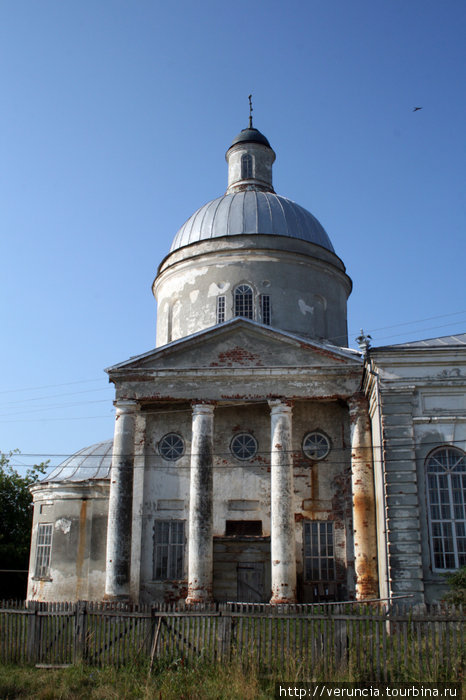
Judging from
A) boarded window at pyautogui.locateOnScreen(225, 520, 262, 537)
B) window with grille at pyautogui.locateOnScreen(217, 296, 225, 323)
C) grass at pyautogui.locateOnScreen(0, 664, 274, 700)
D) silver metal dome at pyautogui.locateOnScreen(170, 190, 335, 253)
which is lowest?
grass at pyautogui.locateOnScreen(0, 664, 274, 700)

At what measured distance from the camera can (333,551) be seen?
19297mm

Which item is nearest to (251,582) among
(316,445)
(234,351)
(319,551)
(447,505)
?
(319,551)

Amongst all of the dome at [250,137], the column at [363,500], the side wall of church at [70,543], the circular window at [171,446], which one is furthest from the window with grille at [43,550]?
the dome at [250,137]

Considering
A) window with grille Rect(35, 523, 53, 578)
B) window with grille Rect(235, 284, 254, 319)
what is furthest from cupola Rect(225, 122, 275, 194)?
window with grille Rect(35, 523, 53, 578)

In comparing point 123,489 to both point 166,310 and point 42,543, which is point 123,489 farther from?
point 166,310

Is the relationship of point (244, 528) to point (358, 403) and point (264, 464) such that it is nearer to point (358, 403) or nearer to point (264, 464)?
point (264, 464)

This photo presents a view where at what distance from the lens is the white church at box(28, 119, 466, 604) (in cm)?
1572

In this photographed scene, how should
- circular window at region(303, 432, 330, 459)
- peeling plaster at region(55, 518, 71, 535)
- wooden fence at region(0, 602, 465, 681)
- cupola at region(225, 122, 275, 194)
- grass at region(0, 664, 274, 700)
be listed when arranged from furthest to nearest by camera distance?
cupola at region(225, 122, 275, 194)
peeling plaster at region(55, 518, 71, 535)
circular window at region(303, 432, 330, 459)
wooden fence at region(0, 602, 465, 681)
grass at region(0, 664, 274, 700)

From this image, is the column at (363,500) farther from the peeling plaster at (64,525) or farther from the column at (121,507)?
the peeling plaster at (64,525)

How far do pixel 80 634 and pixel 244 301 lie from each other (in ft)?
45.6

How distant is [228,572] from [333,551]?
3.12 meters

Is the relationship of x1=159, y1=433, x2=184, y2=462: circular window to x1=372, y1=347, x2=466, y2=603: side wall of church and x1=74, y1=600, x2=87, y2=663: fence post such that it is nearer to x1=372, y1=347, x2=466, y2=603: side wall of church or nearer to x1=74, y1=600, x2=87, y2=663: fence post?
x1=372, y1=347, x2=466, y2=603: side wall of church

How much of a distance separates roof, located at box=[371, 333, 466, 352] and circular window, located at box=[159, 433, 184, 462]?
744cm

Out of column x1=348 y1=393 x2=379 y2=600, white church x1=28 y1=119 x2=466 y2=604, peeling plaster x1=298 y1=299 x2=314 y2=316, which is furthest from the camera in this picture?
peeling plaster x1=298 y1=299 x2=314 y2=316
